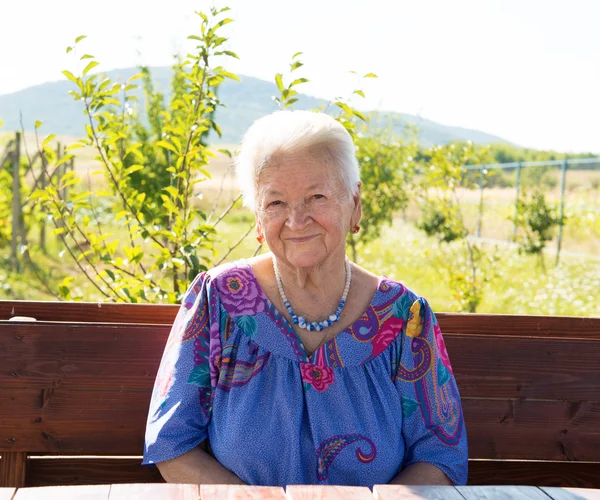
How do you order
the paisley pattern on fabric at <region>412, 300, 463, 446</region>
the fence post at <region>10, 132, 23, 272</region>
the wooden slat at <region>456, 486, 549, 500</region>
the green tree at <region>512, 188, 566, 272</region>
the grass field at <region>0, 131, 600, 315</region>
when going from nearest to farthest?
the wooden slat at <region>456, 486, 549, 500</region>, the paisley pattern on fabric at <region>412, 300, 463, 446</region>, the grass field at <region>0, 131, 600, 315</region>, the fence post at <region>10, 132, 23, 272</region>, the green tree at <region>512, 188, 566, 272</region>

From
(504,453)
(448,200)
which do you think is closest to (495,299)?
(448,200)

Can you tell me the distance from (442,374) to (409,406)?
0.12 m

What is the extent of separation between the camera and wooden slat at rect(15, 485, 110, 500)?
4.09 ft

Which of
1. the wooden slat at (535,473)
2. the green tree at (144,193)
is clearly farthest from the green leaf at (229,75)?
the wooden slat at (535,473)

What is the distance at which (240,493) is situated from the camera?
131 centimetres

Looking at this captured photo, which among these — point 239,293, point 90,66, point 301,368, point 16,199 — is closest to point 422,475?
point 301,368

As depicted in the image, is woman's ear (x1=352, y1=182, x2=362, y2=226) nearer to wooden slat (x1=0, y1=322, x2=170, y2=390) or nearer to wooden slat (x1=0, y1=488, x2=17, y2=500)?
wooden slat (x1=0, y1=322, x2=170, y2=390)

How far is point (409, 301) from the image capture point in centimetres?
198

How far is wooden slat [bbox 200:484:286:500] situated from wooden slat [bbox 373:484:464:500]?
7.0 inches

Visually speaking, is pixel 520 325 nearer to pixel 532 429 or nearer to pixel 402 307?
pixel 532 429

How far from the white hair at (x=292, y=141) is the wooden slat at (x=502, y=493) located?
0.81 metres

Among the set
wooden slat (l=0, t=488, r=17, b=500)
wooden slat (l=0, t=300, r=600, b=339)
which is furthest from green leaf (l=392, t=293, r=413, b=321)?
wooden slat (l=0, t=488, r=17, b=500)

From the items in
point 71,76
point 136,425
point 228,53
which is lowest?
point 136,425

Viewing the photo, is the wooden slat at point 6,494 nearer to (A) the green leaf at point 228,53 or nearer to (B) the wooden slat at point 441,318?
(B) the wooden slat at point 441,318
